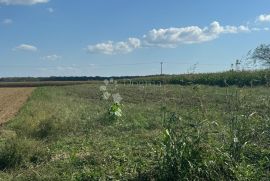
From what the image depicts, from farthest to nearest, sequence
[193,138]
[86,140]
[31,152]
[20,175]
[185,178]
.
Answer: [86,140]
[31,152]
[20,175]
[193,138]
[185,178]

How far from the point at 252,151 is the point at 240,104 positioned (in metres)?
0.89

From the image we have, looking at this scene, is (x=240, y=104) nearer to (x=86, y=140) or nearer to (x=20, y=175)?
(x=20, y=175)

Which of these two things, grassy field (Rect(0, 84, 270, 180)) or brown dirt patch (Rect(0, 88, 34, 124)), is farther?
brown dirt patch (Rect(0, 88, 34, 124))

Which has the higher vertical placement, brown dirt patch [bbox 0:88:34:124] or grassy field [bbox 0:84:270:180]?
grassy field [bbox 0:84:270:180]

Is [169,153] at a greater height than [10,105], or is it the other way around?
[169,153]

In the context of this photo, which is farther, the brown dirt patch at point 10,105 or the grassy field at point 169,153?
the brown dirt patch at point 10,105

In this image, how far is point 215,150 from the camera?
27.9 ft

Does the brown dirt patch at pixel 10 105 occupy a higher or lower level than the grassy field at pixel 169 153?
lower

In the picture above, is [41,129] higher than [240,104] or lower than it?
lower

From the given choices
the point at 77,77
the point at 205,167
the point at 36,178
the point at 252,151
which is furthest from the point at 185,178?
the point at 77,77

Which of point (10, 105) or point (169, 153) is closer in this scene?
point (169, 153)

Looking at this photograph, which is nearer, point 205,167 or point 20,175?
point 205,167

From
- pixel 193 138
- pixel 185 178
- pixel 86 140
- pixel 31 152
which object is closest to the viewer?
pixel 185 178

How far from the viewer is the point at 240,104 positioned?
30.6 ft
